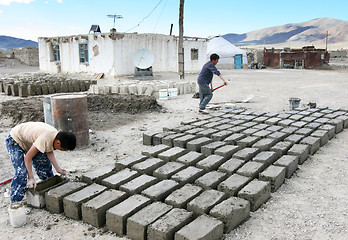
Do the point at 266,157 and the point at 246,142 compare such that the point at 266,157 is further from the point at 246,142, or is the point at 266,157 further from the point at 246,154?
the point at 246,142

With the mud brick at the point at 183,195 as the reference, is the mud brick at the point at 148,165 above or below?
above

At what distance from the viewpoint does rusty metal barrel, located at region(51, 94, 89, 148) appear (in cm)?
493

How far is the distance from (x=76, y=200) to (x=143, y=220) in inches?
30.1

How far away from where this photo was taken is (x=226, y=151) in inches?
168

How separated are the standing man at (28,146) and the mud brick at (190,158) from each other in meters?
1.51

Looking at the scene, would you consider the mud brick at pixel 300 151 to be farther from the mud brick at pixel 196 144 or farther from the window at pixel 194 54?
the window at pixel 194 54

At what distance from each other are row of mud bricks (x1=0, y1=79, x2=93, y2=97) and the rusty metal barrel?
255 inches

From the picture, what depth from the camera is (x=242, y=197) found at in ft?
10.4

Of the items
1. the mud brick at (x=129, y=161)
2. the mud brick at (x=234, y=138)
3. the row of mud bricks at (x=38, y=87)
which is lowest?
the mud brick at (x=129, y=161)

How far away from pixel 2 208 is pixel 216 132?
3.33 meters

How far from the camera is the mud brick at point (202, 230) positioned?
2.48 m

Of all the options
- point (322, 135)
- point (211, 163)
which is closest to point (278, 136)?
point (322, 135)

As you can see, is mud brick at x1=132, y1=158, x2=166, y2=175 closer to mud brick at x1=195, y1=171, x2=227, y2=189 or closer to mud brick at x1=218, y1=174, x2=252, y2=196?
mud brick at x1=195, y1=171, x2=227, y2=189

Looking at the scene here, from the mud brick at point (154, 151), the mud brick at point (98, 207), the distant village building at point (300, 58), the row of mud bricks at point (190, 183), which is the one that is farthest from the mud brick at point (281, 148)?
the distant village building at point (300, 58)
